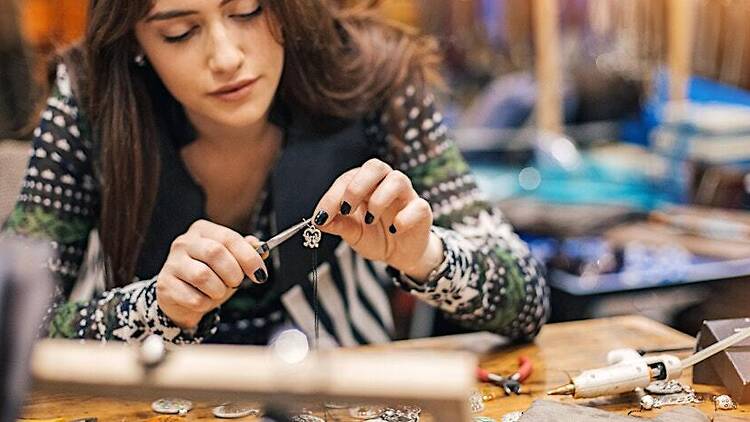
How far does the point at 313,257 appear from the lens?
1.28 m

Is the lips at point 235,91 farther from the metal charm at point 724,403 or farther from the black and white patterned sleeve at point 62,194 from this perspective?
the metal charm at point 724,403

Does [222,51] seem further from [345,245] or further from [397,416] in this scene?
[397,416]

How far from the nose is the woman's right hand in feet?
0.78

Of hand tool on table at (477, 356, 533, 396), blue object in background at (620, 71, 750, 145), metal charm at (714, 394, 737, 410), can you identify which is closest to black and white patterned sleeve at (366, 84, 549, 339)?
hand tool on table at (477, 356, 533, 396)

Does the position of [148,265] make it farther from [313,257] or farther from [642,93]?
[642,93]

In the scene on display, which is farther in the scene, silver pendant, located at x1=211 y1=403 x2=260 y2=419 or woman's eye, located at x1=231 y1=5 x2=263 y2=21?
woman's eye, located at x1=231 y1=5 x2=263 y2=21

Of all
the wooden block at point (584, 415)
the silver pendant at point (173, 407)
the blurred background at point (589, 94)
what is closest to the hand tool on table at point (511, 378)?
the wooden block at point (584, 415)

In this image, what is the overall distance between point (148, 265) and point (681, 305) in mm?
1475

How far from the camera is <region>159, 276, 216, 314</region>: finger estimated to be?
3.52ft

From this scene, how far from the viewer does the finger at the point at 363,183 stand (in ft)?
3.46

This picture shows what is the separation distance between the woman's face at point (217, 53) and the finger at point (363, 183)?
0.27 m

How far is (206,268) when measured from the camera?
1039mm

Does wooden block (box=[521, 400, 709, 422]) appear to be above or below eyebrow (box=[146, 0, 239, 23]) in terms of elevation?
below

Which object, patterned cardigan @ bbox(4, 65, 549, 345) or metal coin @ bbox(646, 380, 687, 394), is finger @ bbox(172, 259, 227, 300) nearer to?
patterned cardigan @ bbox(4, 65, 549, 345)
